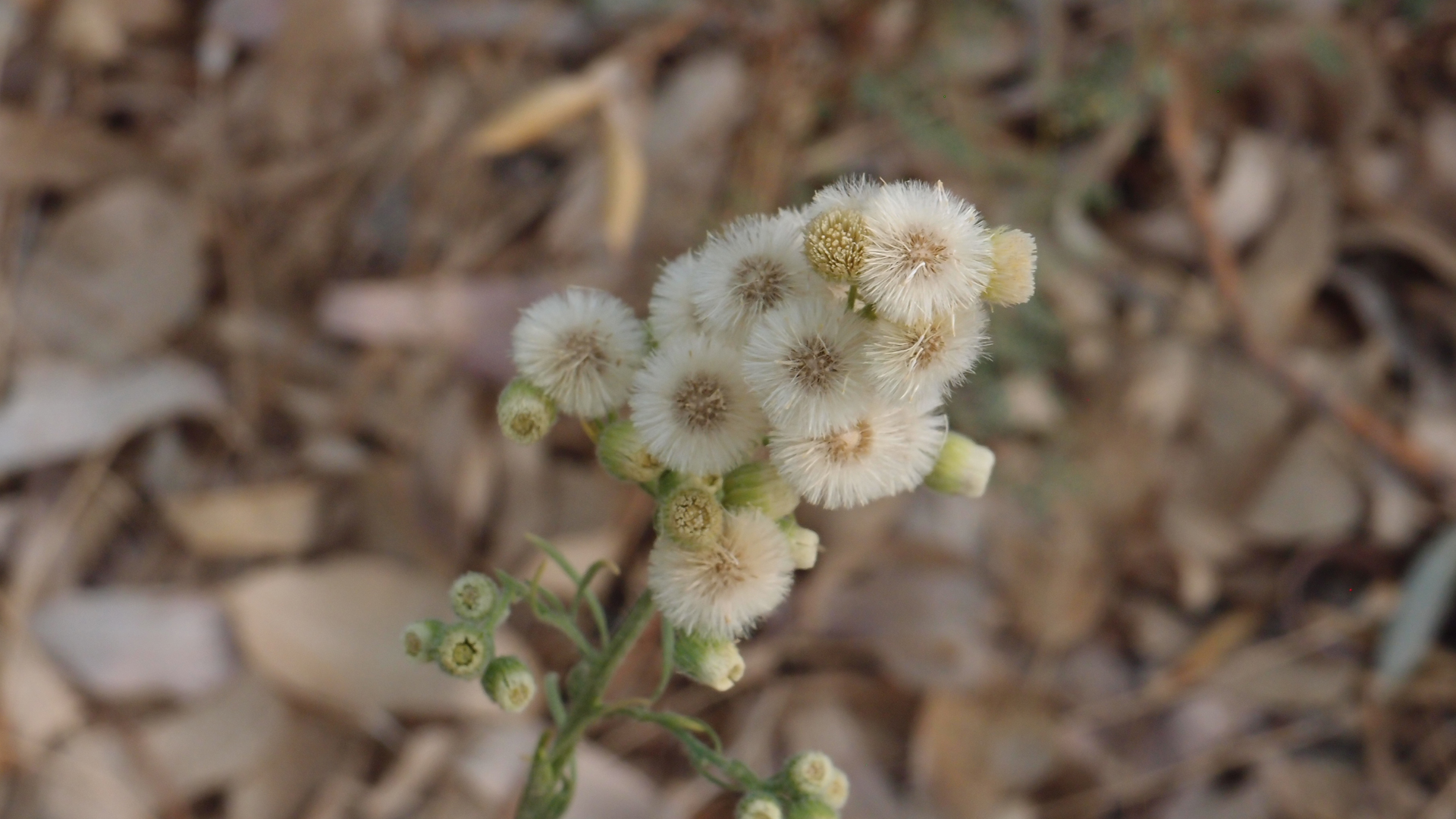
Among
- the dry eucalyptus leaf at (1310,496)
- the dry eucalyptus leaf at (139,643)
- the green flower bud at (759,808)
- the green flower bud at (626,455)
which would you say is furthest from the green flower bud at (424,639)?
the dry eucalyptus leaf at (1310,496)

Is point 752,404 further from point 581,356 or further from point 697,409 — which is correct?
point 581,356

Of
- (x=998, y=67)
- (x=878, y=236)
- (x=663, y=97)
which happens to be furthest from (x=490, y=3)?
(x=878, y=236)

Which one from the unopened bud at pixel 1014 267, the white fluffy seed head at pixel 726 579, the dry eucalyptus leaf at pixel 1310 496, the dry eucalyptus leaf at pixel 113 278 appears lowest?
the white fluffy seed head at pixel 726 579

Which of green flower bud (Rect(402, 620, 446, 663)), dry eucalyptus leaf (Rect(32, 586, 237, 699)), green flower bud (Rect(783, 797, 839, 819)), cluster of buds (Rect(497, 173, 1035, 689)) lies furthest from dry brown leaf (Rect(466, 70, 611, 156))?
green flower bud (Rect(783, 797, 839, 819))

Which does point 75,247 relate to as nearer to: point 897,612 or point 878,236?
point 897,612

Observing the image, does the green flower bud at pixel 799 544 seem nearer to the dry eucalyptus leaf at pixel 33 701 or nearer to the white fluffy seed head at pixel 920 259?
the white fluffy seed head at pixel 920 259

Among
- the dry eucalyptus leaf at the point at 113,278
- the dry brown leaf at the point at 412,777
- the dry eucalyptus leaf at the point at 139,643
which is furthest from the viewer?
the dry eucalyptus leaf at the point at 113,278
